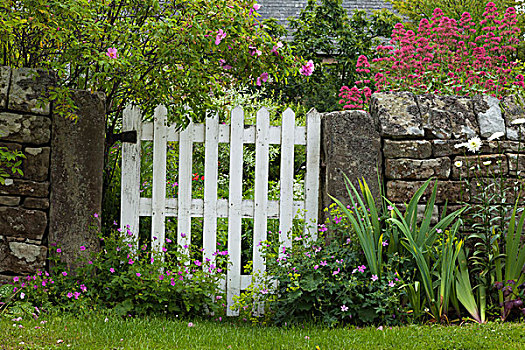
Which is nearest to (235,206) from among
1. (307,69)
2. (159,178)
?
(159,178)

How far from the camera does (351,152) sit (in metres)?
3.82

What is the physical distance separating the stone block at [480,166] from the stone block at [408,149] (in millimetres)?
241

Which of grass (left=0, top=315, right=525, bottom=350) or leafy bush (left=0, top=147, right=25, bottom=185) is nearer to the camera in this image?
grass (left=0, top=315, right=525, bottom=350)

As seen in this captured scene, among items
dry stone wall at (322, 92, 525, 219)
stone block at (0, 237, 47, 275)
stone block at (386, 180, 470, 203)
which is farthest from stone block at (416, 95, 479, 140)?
stone block at (0, 237, 47, 275)

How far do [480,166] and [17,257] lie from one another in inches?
129

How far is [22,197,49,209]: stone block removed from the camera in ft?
12.0

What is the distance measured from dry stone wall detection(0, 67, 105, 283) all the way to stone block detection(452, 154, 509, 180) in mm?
2519

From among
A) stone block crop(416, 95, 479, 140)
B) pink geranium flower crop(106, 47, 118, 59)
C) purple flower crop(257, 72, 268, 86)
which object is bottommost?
stone block crop(416, 95, 479, 140)

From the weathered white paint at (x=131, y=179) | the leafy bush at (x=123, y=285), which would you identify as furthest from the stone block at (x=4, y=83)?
the leafy bush at (x=123, y=285)

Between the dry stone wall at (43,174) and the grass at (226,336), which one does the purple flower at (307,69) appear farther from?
the grass at (226,336)

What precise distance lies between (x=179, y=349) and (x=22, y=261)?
1.46m

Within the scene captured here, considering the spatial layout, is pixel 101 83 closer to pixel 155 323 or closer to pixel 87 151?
pixel 87 151

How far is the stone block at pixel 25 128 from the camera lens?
359 centimetres

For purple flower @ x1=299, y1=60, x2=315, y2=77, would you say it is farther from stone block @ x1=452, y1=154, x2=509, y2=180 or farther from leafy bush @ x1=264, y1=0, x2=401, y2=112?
leafy bush @ x1=264, y1=0, x2=401, y2=112
